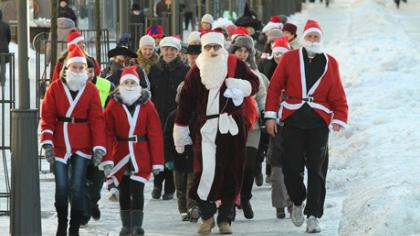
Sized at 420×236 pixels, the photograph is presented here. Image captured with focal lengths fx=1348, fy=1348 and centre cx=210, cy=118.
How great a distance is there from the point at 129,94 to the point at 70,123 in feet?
2.35

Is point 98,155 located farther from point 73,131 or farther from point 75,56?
point 75,56

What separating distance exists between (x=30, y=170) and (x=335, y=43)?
32.1 m

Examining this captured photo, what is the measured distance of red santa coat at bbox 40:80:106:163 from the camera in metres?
10.5

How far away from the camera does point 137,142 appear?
1098 cm

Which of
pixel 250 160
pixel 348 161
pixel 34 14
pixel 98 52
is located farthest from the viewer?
pixel 34 14

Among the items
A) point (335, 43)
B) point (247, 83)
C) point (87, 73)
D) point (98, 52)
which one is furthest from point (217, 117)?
point (335, 43)

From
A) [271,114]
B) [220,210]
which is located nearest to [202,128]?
[271,114]

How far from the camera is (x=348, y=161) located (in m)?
15.5

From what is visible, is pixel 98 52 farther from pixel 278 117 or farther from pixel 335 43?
pixel 335 43

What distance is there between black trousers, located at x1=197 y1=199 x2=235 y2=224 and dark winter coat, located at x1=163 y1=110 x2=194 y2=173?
106cm

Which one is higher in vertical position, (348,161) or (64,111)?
(64,111)

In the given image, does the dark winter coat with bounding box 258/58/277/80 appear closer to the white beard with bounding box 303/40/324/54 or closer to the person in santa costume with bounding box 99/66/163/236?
the white beard with bounding box 303/40/324/54

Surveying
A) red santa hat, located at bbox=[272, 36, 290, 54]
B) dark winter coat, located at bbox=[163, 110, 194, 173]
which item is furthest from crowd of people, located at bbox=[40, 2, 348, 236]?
red santa hat, located at bbox=[272, 36, 290, 54]

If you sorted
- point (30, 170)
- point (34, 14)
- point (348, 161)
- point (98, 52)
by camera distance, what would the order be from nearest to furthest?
1. point (30, 170)
2. point (348, 161)
3. point (98, 52)
4. point (34, 14)
